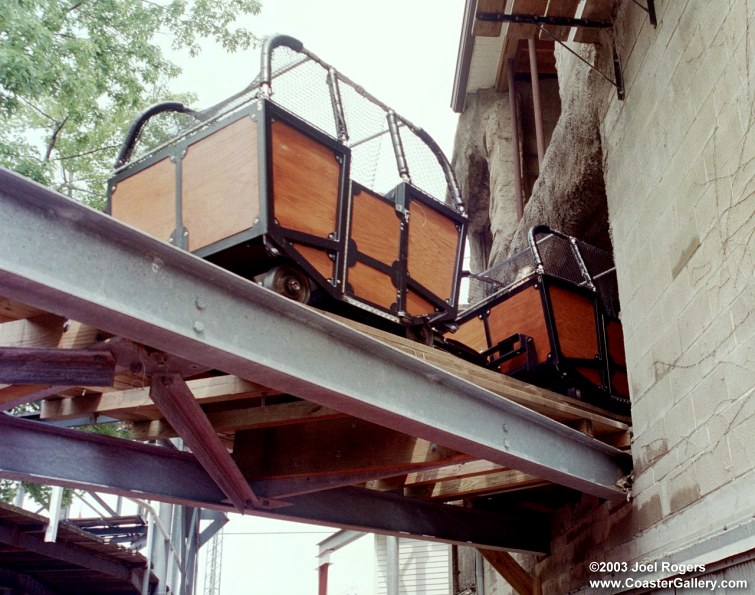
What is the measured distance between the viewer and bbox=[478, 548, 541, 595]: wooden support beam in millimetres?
6242

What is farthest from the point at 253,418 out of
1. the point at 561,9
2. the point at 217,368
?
the point at 561,9

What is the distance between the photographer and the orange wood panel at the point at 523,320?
5580 mm

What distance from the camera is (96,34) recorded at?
953cm

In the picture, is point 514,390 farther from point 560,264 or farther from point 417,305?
point 560,264

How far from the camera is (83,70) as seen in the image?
28.9 ft

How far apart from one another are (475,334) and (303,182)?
2.71 metres

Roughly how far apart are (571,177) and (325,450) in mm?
3908

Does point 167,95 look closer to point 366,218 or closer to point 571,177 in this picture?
point 571,177

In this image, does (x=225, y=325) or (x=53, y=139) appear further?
(x=53, y=139)

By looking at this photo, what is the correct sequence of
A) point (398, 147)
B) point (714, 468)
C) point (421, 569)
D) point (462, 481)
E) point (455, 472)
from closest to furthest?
point (714, 468)
point (398, 147)
point (455, 472)
point (462, 481)
point (421, 569)

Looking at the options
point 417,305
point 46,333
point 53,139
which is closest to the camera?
point 46,333

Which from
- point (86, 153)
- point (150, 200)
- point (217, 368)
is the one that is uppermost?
point (86, 153)

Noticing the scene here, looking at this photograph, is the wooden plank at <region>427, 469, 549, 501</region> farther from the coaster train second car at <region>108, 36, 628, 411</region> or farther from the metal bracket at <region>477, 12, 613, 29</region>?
the metal bracket at <region>477, 12, 613, 29</region>

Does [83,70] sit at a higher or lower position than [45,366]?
higher
